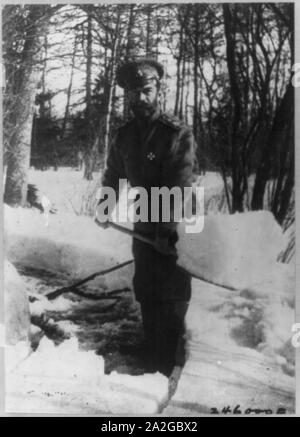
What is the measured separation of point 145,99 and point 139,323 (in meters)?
Answer: 1.04

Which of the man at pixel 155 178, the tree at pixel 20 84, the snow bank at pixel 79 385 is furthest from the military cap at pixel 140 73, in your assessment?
the snow bank at pixel 79 385

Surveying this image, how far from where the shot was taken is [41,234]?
2.64m

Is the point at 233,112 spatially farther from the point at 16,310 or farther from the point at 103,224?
the point at 16,310

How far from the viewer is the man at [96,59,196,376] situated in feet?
8.40

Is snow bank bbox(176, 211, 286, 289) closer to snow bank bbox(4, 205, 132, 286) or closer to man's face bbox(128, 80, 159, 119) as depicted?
snow bank bbox(4, 205, 132, 286)

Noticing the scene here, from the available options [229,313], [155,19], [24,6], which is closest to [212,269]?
[229,313]

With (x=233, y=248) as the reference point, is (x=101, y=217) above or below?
above

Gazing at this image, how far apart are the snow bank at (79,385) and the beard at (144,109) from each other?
108 cm

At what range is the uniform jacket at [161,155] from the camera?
256cm

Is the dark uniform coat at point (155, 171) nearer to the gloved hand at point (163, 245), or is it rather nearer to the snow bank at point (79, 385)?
the gloved hand at point (163, 245)

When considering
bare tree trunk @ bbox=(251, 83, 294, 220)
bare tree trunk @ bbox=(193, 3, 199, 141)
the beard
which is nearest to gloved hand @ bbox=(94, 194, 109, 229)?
the beard

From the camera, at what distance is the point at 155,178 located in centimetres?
257

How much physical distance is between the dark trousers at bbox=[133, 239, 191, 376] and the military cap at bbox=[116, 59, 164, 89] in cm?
73

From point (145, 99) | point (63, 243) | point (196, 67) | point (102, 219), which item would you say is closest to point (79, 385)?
point (63, 243)
